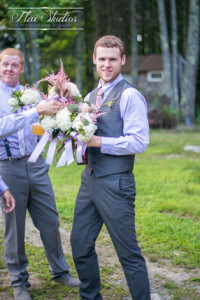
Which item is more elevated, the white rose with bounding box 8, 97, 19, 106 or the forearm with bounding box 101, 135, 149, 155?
the white rose with bounding box 8, 97, 19, 106

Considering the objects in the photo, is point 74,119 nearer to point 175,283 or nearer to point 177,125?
point 175,283

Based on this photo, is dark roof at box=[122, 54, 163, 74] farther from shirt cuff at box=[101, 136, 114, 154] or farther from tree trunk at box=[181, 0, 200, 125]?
shirt cuff at box=[101, 136, 114, 154]

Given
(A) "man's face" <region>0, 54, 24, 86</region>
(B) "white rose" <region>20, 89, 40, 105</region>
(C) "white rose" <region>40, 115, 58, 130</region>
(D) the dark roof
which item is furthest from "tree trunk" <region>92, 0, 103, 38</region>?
(C) "white rose" <region>40, 115, 58, 130</region>

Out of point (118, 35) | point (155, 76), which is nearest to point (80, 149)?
point (118, 35)

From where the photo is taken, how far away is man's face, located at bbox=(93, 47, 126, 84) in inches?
126

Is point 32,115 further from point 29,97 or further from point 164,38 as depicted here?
point 164,38

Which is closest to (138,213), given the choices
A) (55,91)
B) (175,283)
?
(175,283)

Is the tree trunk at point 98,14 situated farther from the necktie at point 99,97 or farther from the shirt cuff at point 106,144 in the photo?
the shirt cuff at point 106,144

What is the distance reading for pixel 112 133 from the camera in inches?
126

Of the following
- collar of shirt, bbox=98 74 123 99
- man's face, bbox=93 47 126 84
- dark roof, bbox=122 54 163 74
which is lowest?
collar of shirt, bbox=98 74 123 99

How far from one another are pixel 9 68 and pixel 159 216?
11.9 ft

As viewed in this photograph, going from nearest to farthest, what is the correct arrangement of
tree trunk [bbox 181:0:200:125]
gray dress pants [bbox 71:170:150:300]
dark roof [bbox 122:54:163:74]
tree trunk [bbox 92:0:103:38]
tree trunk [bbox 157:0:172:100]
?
gray dress pants [bbox 71:170:150:300]
tree trunk [bbox 157:0:172:100]
tree trunk [bbox 181:0:200:125]
tree trunk [bbox 92:0:103:38]
dark roof [bbox 122:54:163:74]

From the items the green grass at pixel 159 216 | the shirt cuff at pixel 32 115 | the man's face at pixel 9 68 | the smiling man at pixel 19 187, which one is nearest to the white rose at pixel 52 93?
the shirt cuff at pixel 32 115

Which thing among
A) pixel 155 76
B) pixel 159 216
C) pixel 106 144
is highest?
pixel 155 76
